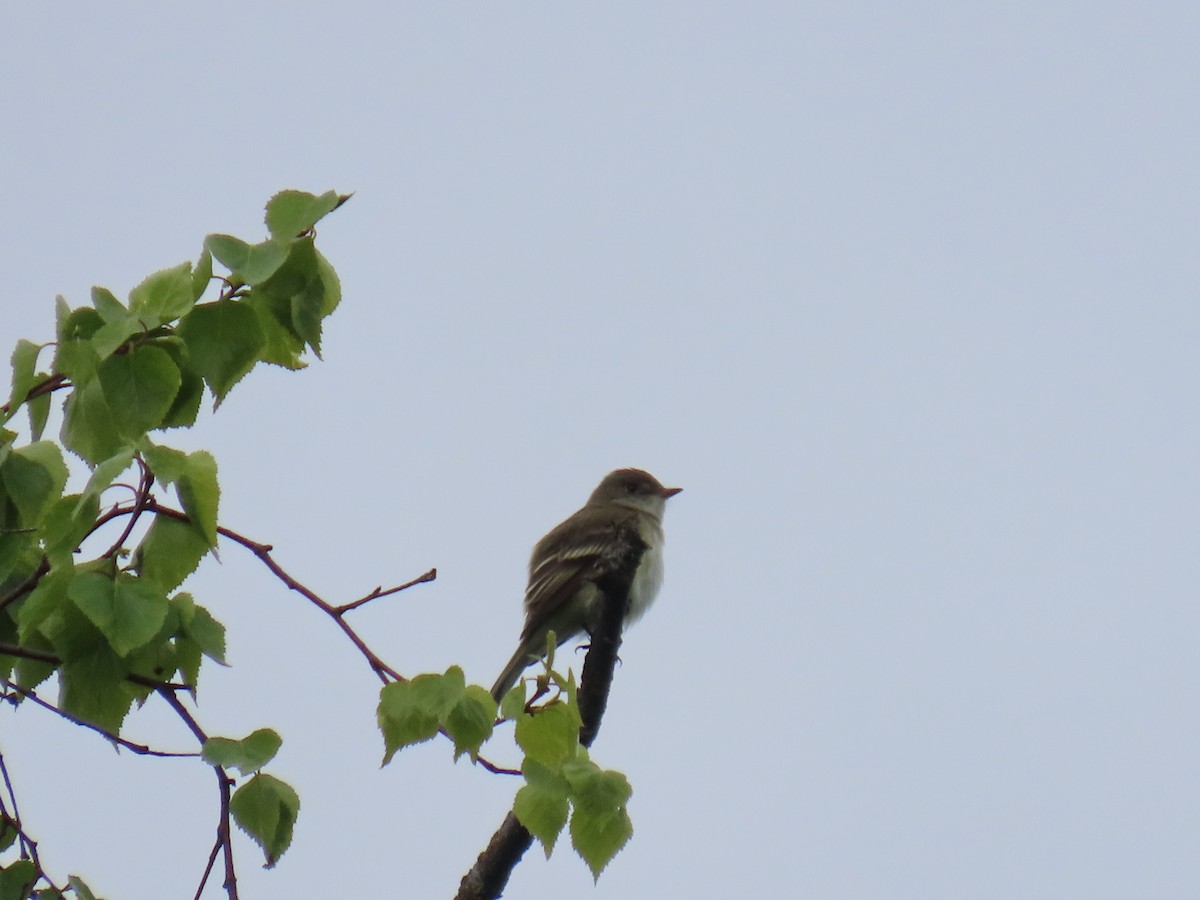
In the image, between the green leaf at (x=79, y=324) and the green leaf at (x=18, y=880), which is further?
the green leaf at (x=18, y=880)

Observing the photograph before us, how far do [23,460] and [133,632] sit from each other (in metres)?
0.41

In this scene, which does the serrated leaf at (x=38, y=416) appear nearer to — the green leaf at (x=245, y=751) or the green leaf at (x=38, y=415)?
the green leaf at (x=38, y=415)

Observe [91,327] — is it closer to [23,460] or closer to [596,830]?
[23,460]

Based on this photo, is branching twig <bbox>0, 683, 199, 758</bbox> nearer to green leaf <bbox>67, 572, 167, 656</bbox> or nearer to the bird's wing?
green leaf <bbox>67, 572, 167, 656</bbox>

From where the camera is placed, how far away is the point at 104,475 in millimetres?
2422

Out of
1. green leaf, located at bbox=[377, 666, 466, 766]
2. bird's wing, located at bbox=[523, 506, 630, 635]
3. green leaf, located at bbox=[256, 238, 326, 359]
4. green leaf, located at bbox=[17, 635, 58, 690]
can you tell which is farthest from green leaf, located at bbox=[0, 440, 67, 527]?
bird's wing, located at bbox=[523, 506, 630, 635]

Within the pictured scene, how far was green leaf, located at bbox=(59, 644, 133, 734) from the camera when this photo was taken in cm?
280

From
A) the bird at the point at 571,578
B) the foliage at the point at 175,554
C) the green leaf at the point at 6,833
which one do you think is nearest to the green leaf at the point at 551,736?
the foliage at the point at 175,554

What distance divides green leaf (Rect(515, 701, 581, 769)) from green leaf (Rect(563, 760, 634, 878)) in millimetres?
41

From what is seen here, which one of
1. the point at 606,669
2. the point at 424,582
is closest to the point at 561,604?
the point at 606,669

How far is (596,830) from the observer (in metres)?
2.77

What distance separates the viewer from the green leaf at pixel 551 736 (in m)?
2.81

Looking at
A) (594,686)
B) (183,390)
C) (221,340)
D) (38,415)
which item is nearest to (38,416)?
(38,415)

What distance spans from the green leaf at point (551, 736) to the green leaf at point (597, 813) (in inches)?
1.6
